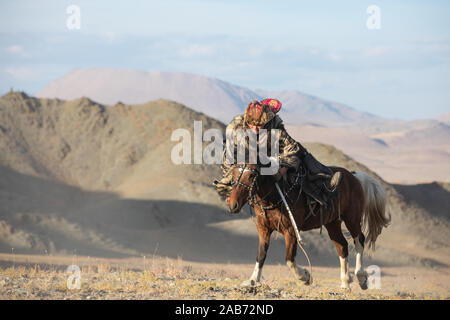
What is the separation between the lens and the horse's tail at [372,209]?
433 inches

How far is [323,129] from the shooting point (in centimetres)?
14438

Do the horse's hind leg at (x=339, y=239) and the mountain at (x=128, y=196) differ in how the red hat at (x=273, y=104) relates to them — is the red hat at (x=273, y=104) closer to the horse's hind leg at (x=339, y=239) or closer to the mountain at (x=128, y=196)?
the horse's hind leg at (x=339, y=239)

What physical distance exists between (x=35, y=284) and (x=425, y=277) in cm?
1851

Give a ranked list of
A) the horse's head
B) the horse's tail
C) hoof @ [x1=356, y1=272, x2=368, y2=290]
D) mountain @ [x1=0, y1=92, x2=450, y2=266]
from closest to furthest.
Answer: the horse's head, hoof @ [x1=356, y1=272, x2=368, y2=290], the horse's tail, mountain @ [x1=0, y1=92, x2=450, y2=266]

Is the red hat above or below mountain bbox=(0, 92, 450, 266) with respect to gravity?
above

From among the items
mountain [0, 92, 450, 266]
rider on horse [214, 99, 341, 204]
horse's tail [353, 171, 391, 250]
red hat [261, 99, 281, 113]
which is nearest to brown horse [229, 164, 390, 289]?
horse's tail [353, 171, 391, 250]

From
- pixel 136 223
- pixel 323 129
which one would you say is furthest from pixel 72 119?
pixel 323 129

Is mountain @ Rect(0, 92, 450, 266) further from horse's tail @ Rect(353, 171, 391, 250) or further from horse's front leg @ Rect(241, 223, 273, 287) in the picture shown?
horse's front leg @ Rect(241, 223, 273, 287)

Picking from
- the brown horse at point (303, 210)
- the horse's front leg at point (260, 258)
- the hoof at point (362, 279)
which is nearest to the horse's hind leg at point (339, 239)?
the brown horse at point (303, 210)

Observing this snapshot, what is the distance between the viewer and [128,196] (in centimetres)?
3828

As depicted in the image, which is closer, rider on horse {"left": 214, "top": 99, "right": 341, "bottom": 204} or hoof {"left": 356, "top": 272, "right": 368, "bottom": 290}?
rider on horse {"left": 214, "top": 99, "right": 341, "bottom": 204}

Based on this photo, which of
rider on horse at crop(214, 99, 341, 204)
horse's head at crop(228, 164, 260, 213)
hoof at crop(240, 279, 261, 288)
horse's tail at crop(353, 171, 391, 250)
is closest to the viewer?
horse's head at crop(228, 164, 260, 213)

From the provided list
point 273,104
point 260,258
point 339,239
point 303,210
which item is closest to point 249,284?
point 260,258

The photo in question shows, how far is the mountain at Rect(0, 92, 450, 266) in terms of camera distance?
27219 millimetres
